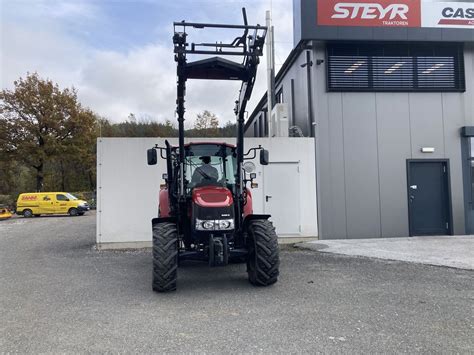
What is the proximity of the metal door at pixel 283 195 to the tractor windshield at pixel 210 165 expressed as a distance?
429 centimetres

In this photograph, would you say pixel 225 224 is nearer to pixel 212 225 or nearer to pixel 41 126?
pixel 212 225

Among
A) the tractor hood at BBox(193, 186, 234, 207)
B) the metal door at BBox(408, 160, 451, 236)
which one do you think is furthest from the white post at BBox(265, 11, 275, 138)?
the tractor hood at BBox(193, 186, 234, 207)

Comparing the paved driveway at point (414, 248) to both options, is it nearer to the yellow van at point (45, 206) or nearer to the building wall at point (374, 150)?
the building wall at point (374, 150)

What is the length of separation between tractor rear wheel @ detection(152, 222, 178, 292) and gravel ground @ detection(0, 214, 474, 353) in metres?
0.18

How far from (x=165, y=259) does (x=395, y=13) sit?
9755mm

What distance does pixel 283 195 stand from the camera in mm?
11703

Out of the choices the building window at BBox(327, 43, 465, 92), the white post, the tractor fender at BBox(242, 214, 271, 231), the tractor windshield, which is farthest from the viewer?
the white post

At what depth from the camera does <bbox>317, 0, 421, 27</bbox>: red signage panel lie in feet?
38.4

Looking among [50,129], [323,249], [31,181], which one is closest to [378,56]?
[323,249]

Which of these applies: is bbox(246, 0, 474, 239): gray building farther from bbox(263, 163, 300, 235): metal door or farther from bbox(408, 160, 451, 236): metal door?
bbox(263, 163, 300, 235): metal door

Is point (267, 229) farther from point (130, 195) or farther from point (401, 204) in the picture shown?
point (401, 204)

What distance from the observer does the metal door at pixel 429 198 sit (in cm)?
1223

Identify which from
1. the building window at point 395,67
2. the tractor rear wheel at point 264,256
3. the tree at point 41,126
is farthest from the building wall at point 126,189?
the tree at point 41,126

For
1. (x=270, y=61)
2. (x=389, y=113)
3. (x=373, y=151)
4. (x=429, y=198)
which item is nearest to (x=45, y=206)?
(x=270, y=61)
